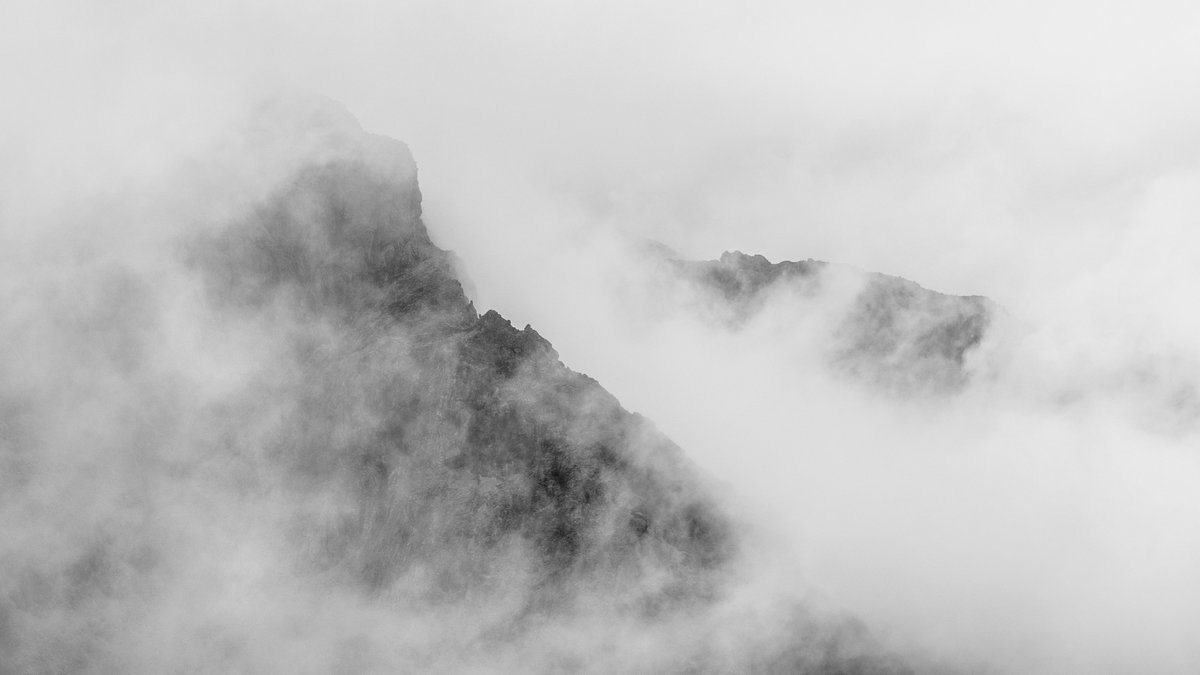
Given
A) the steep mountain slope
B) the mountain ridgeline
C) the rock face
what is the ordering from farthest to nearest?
the rock face → the mountain ridgeline → the steep mountain slope

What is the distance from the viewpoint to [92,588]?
156m

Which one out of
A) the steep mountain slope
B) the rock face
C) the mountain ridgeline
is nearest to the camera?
the steep mountain slope

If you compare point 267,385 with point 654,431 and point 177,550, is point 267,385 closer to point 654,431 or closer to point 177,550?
point 177,550

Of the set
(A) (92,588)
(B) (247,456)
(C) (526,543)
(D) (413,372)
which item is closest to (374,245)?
(D) (413,372)

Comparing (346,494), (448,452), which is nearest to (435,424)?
(448,452)

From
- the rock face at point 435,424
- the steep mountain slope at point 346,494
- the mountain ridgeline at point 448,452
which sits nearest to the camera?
the steep mountain slope at point 346,494

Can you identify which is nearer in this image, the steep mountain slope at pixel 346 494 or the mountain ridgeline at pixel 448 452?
the steep mountain slope at pixel 346 494

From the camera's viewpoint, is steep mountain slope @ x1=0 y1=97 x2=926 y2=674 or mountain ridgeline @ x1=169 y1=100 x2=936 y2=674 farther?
mountain ridgeline @ x1=169 y1=100 x2=936 y2=674

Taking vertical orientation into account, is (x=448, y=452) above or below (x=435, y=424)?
below

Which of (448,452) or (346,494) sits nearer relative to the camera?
(346,494)

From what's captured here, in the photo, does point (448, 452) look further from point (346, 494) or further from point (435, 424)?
point (346, 494)

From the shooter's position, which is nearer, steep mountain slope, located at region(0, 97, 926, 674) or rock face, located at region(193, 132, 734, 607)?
steep mountain slope, located at region(0, 97, 926, 674)

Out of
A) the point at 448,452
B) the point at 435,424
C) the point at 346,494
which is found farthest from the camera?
the point at 435,424

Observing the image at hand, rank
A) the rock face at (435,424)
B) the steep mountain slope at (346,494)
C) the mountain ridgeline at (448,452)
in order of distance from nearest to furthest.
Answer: the steep mountain slope at (346,494), the mountain ridgeline at (448,452), the rock face at (435,424)
